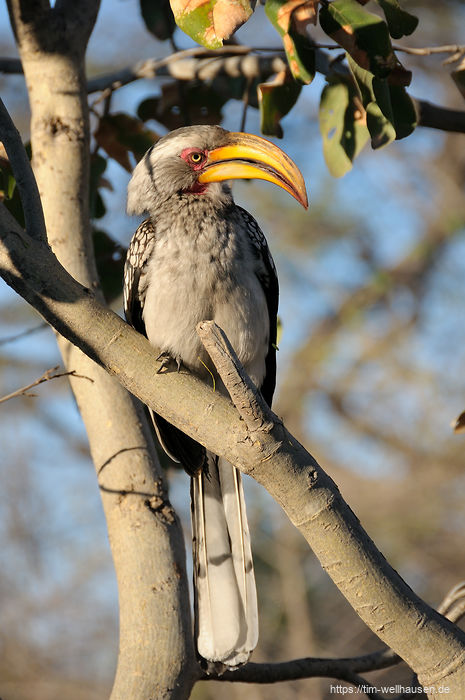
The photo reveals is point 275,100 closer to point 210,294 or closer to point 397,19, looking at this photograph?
point 397,19

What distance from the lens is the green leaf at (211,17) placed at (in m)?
2.15

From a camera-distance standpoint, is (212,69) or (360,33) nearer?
(360,33)

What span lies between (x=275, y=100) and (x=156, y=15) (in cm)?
98

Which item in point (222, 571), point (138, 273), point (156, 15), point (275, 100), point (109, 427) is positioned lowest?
point (222, 571)

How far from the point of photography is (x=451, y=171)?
980cm

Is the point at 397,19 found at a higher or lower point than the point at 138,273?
higher

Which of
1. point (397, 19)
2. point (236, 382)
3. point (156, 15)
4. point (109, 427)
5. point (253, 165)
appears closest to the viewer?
point (236, 382)

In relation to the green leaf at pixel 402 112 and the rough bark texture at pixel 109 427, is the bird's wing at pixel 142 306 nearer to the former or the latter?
the rough bark texture at pixel 109 427

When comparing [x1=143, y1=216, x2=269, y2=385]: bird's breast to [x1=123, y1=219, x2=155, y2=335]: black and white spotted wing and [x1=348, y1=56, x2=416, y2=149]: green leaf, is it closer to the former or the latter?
[x1=123, y1=219, x2=155, y2=335]: black and white spotted wing

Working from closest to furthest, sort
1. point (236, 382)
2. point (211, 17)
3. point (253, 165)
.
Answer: point (236, 382)
point (211, 17)
point (253, 165)

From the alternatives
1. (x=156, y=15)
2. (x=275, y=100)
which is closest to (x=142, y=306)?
(x=275, y=100)

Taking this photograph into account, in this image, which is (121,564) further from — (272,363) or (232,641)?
(272,363)

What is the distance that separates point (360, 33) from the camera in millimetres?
2387

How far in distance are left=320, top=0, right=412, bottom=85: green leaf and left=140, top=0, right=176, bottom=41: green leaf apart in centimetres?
150
